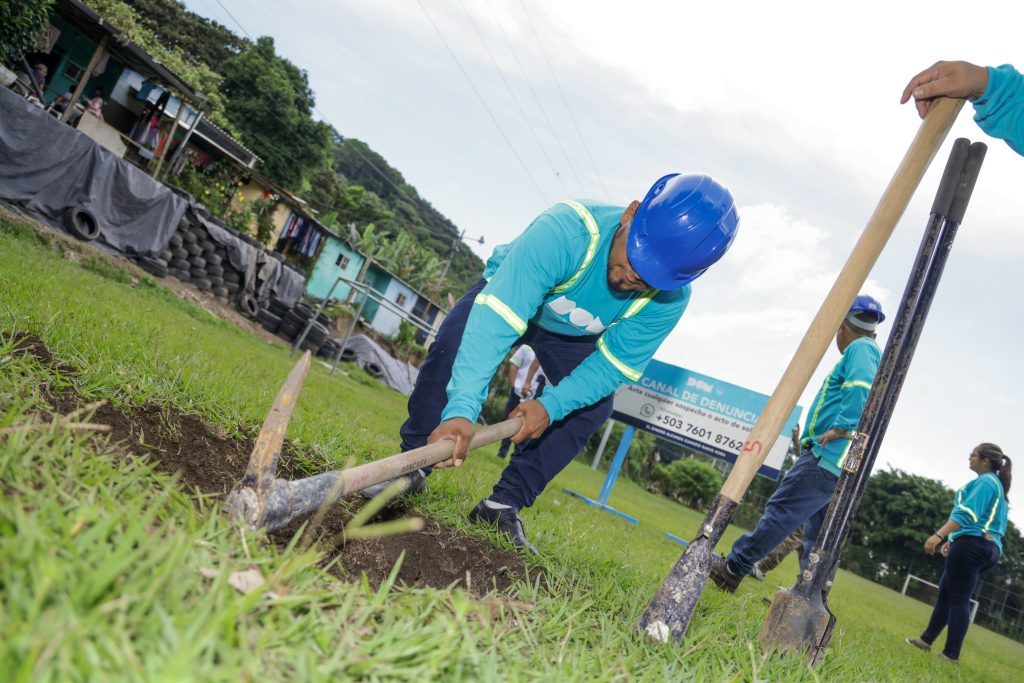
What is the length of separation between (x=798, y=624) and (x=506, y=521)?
53.6 inches

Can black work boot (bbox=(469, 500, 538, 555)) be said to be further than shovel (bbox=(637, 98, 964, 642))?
Yes

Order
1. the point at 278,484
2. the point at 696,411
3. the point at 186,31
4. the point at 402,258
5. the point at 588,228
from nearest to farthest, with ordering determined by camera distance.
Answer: the point at 278,484 < the point at 588,228 < the point at 696,411 < the point at 402,258 < the point at 186,31

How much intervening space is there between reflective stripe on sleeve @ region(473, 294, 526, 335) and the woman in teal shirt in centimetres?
526

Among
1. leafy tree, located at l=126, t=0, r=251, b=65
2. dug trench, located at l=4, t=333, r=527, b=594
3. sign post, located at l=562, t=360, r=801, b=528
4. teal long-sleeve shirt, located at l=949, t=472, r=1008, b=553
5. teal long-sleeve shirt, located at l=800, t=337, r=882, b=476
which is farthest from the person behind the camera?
leafy tree, located at l=126, t=0, r=251, b=65

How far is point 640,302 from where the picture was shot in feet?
10.8

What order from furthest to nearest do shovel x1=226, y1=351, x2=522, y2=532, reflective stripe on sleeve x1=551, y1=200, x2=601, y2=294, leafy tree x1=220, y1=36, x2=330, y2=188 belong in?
leafy tree x1=220, y1=36, x2=330, y2=188 → reflective stripe on sleeve x1=551, y1=200, x2=601, y2=294 → shovel x1=226, y1=351, x2=522, y2=532

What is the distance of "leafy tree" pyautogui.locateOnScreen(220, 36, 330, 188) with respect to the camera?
4419 cm

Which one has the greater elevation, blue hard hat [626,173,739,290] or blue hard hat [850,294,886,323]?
blue hard hat [850,294,886,323]

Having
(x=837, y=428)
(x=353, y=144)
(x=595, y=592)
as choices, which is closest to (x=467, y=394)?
(x=595, y=592)

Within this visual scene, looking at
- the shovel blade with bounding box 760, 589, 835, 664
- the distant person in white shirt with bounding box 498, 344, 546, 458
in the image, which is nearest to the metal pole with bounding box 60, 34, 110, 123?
the distant person in white shirt with bounding box 498, 344, 546, 458

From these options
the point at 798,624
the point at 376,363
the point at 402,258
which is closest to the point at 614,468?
the point at 798,624

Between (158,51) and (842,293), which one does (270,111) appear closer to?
(158,51)

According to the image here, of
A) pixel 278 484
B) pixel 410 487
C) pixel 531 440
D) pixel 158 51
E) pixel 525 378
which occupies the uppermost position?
pixel 158 51

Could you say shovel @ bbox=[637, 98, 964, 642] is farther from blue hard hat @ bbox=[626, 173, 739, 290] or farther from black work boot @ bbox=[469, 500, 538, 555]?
black work boot @ bbox=[469, 500, 538, 555]
